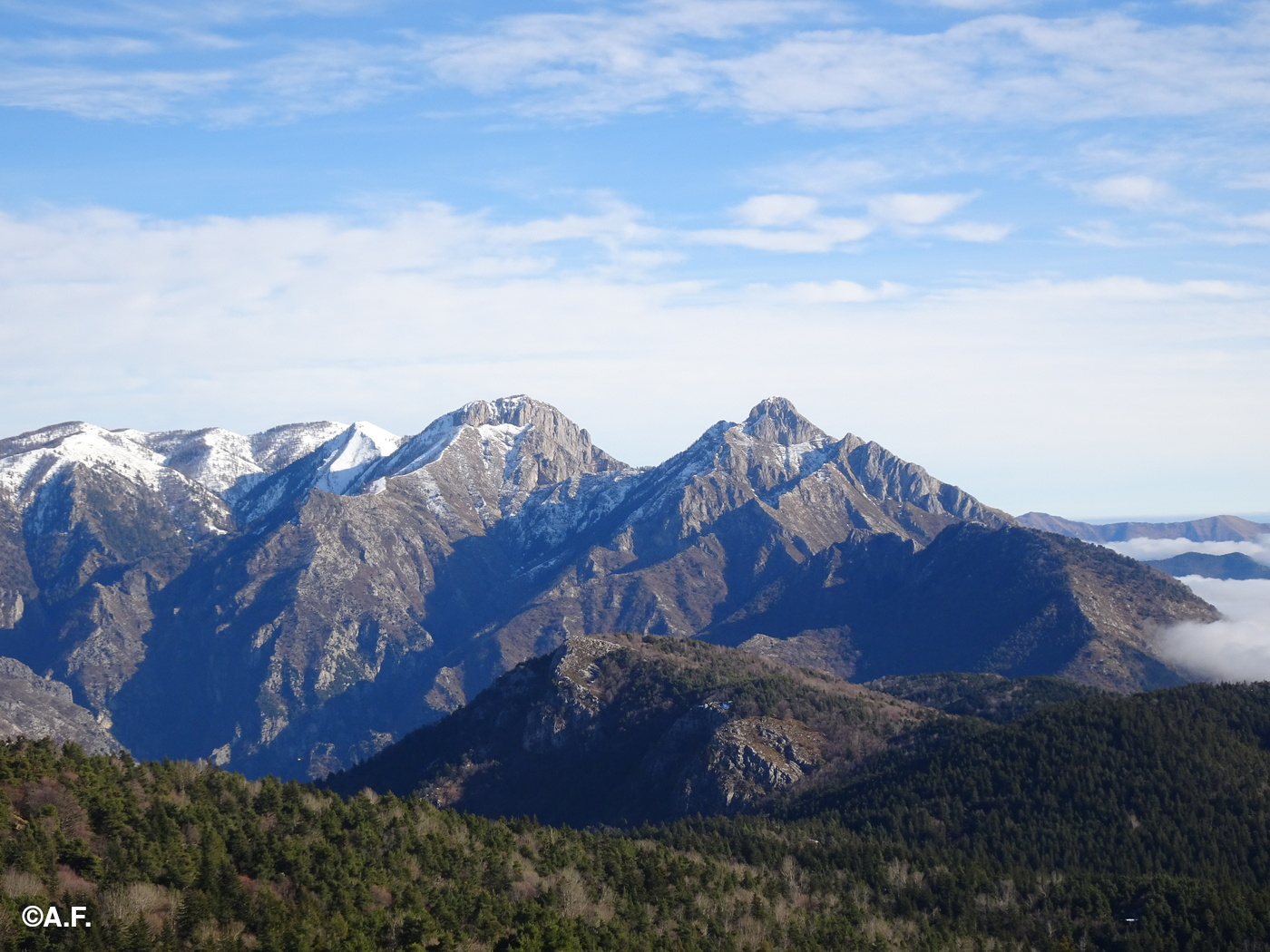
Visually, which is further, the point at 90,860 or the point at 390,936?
the point at 390,936

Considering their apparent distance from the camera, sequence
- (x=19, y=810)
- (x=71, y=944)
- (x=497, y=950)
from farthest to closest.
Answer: (x=497, y=950)
(x=19, y=810)
(x=71, y=944)

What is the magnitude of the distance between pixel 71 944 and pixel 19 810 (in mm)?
43415

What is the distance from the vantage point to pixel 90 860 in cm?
16475

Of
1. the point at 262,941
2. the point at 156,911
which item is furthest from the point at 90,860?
the point at 262,941

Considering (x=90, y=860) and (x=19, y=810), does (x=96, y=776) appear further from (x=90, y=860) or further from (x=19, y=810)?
(x=90, y=860)

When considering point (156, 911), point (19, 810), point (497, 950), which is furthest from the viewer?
point (497, 950)

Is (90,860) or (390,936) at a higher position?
(90,860)

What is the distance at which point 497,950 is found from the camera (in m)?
190

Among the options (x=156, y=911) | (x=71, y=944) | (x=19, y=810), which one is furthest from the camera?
(x=19, y=810)

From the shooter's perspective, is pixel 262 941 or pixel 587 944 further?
pixel 587 944

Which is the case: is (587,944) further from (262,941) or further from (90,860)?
(90,860)

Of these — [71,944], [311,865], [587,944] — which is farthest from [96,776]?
[587,944]

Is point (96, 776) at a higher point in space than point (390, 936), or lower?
higher

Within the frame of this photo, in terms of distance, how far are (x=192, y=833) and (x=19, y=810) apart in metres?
26.2
